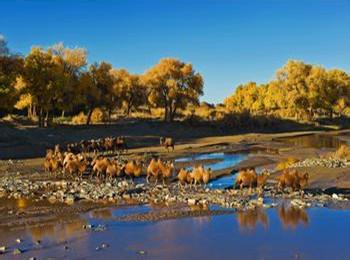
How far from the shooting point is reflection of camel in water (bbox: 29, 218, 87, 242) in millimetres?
14258

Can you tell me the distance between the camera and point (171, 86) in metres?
73.9

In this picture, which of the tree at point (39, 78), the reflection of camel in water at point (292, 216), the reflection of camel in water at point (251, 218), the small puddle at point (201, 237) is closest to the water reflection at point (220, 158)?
the reflection of camel in water at point (292, 216)

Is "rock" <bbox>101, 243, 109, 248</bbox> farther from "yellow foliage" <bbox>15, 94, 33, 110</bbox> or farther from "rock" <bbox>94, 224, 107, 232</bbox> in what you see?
"yellow foliage" <bbox>15, 94, 33, 110</bbox>

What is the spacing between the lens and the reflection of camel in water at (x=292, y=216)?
15.8 m

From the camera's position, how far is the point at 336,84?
318 ft

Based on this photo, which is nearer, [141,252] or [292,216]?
[141,252]

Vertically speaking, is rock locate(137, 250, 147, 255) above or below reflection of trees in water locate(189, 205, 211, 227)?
below

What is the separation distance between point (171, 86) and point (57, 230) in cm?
5949

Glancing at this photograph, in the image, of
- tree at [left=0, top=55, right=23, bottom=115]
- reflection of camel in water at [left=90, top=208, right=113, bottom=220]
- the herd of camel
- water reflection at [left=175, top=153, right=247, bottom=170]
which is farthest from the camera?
tree at [left=0, top=55, right=23, bottom=115]

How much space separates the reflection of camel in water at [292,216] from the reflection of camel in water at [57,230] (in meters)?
5.69

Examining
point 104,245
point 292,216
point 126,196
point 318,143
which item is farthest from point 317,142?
point 104,245

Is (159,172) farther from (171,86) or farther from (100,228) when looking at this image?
(171,86)

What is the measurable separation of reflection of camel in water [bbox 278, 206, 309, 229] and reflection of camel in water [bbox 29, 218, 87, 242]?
18.7 ft

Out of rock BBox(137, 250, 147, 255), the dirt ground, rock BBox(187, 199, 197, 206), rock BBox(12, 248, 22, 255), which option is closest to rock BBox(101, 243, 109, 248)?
rock BBox(137, 250, 147, 255)
